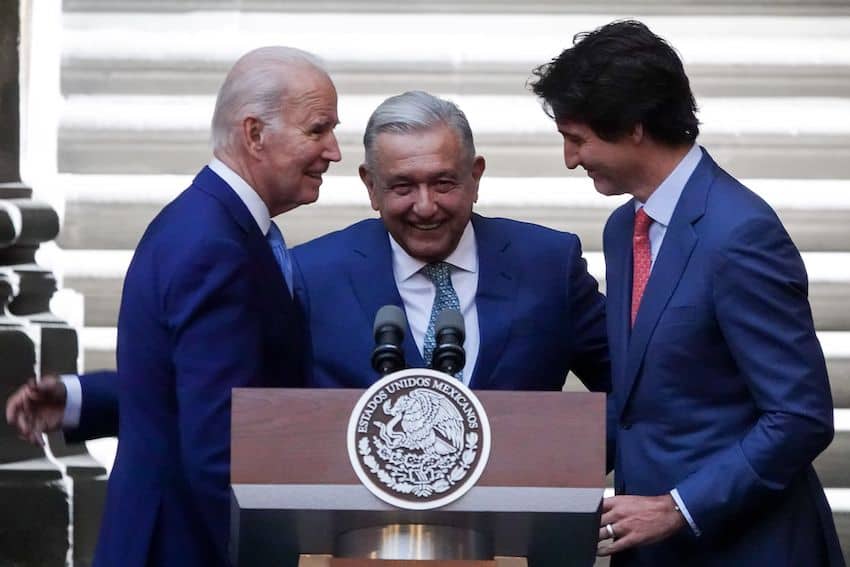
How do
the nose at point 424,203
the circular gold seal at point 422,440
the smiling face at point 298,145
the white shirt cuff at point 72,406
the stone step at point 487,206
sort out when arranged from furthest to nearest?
the stone step at point 487,206
the nose at point 424,203
the white shirt cuff at point 72,406
the smiling face at point 298,145
the circular gold seal at point 422,440

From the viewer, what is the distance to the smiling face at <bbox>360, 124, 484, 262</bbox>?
4.15m

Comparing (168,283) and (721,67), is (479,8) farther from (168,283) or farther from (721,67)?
(168,283)

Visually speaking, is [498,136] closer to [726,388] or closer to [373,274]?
[373,274]

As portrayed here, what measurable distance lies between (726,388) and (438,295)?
0.75 metres

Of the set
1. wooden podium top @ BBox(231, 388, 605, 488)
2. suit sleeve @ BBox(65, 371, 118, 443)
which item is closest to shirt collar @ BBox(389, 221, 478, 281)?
suit sleeve @ BBox(65, 371, 118, 443)

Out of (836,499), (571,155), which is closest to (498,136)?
(836,499)

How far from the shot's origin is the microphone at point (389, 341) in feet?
10.9

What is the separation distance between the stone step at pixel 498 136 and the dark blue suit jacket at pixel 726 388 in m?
2.22

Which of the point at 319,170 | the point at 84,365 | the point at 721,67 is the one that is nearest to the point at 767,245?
the point at 319,170

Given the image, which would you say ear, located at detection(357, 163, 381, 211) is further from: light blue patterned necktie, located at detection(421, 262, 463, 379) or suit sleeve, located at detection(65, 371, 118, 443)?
suit sleeve, located at detection(65, 371, 118, 443)

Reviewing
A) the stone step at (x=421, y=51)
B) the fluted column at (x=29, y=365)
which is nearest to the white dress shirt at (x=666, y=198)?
the stone step at (x=421, y=51)

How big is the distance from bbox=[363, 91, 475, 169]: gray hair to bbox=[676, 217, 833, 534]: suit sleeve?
0.77 metres

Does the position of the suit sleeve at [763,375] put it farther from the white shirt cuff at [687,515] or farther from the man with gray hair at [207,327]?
the man with gray hair at [207,327]

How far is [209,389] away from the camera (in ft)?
11.4
